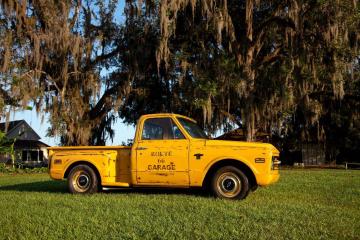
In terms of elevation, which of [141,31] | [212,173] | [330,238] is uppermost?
[141,31]

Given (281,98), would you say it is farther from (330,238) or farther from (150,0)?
(330,238)

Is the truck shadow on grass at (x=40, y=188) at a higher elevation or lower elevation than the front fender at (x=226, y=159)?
lower

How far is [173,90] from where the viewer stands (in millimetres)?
24688

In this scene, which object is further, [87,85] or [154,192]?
[87,85]

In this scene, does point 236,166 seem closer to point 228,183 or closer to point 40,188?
point 228,183

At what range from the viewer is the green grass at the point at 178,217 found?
19.9 ft

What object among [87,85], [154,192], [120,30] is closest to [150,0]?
[120,30]

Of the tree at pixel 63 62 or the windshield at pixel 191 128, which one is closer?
the windshield at pixel 191 128

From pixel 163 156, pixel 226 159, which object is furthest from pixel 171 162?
pixel 226 159

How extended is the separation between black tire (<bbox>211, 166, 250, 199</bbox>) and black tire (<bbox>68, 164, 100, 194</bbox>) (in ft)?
9.61

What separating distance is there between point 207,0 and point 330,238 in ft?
56.7

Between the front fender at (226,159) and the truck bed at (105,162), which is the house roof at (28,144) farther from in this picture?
the front fender at (226,159)

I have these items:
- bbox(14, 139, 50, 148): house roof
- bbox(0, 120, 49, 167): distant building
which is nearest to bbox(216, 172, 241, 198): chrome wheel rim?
bbox(0, 120, 49, 167): distant building

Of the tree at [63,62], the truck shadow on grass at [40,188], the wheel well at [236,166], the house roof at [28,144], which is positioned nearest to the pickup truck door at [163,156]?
the wheel well at [236,166]
